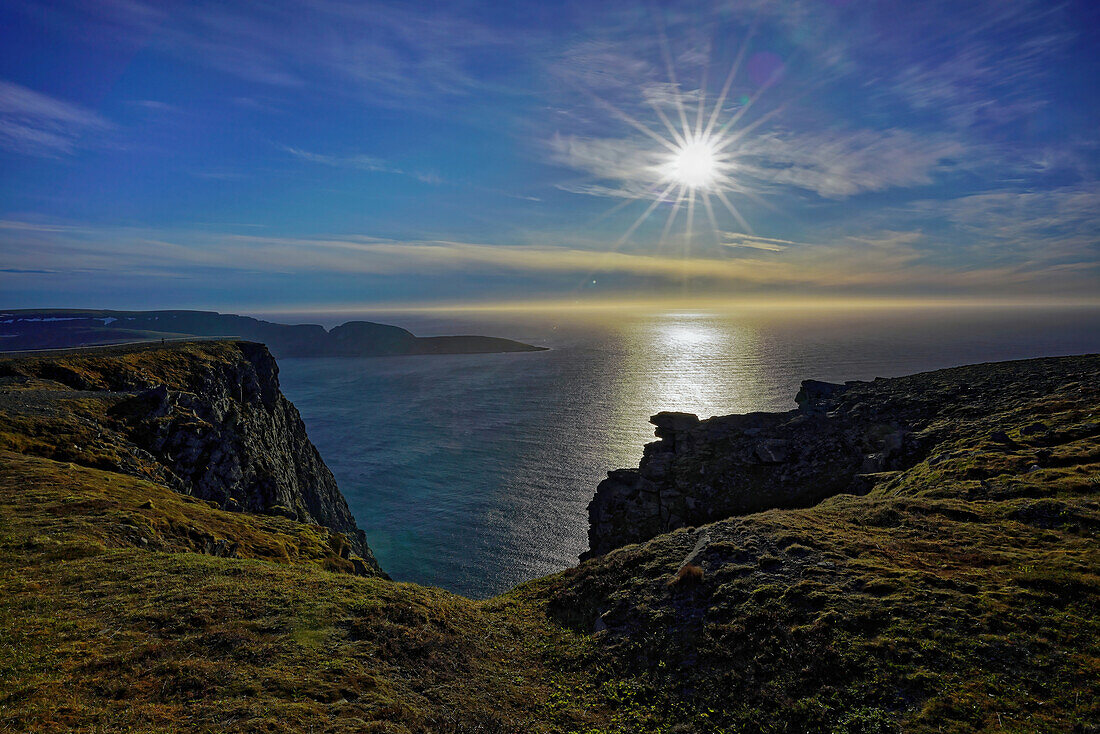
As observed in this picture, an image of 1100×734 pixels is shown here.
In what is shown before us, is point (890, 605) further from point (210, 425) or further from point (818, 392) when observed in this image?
point (210, 425)

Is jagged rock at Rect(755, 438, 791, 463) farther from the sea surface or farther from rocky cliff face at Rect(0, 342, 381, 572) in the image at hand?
rocky cliff face at Rect(0, 342, 381, 572)

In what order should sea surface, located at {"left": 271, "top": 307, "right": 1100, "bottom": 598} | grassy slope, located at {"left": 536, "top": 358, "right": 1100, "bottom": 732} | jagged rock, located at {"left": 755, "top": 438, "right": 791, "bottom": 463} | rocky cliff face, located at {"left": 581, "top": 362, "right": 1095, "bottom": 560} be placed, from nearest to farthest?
grassy slope, located at {"left": 536, "top": 358, "right": 1100, "bottom": 732}
rocky cliff face, located at {"left": 581, "top": 362, "right": 1095, "bottom": 560}
jagged rock, located at {"left": 755, "top": 438, "right": 791, "bottom": 463}
sea surface, located at {"left": 271, "top": 307, "right": 1100, "bottom": 598}

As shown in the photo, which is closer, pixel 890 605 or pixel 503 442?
pixel 890 605

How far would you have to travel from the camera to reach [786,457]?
39375mm

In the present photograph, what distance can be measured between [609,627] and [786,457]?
2684 centimetres

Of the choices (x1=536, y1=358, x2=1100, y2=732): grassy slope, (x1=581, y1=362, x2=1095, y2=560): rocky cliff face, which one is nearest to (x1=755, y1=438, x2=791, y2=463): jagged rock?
(x1=581, y1=362, x2=1095, y2=560): rocky cliff face

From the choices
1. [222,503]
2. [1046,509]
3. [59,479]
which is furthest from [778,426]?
[59,479]

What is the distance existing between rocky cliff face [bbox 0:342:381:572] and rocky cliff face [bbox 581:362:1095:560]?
25.5 metres

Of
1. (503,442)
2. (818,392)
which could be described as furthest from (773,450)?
(503,442)

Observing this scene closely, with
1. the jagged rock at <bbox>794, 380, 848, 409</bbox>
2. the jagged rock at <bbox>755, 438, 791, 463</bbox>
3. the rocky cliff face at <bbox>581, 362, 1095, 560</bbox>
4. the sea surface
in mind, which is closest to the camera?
the rocky cliff face at <bbox>581, 362, 1095, 560</bbox>

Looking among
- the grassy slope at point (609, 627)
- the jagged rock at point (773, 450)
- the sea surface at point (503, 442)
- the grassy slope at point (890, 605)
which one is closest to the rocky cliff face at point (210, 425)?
the grassy slope at point (609, 627)

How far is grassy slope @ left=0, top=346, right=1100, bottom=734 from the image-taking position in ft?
38.9

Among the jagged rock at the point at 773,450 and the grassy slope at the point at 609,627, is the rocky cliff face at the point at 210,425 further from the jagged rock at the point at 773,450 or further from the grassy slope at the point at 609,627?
the jagged rock at the point at 773,450

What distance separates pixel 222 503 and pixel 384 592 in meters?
24.7
